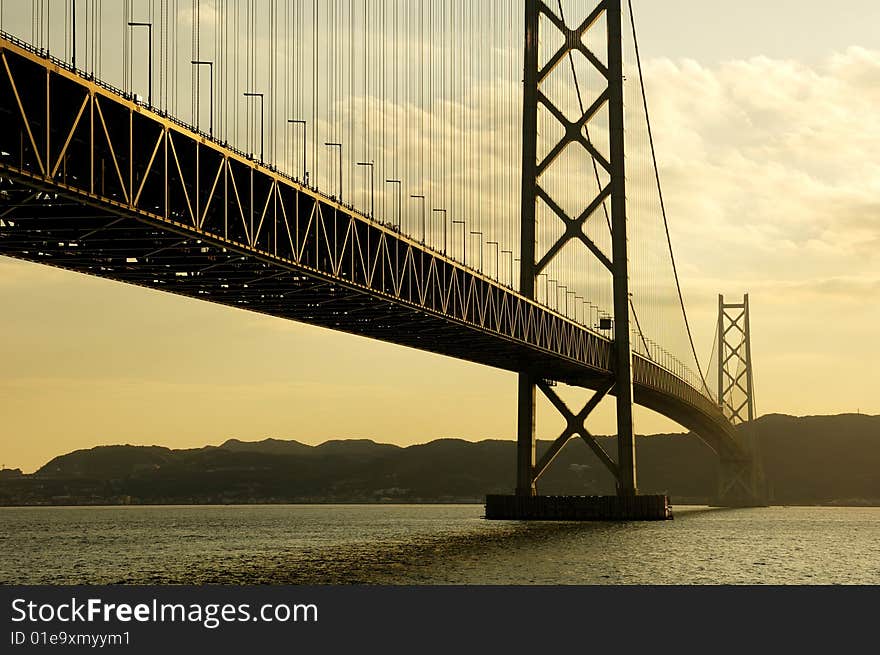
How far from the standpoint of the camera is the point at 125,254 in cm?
4350

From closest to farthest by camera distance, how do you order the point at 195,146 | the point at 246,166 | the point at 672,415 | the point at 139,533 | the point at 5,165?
the point at 5,165
the point at 195,146
the point at 246,166
the point at 139,533
the point at 672,415

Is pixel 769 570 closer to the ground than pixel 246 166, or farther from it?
closer to the ground

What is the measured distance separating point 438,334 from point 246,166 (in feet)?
80.0

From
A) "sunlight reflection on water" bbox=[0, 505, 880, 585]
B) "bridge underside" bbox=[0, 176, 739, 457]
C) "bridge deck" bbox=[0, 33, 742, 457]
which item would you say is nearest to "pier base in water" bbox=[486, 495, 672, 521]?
"sunlight reflection on water" bbox=[0, 505, 880, 585]

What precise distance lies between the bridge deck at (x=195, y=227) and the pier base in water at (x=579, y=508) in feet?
52.3

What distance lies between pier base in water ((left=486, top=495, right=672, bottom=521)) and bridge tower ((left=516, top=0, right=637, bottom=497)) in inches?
30.0

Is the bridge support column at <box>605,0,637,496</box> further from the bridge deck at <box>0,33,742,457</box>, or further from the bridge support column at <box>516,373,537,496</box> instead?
the bridge deck at <box>0,33,742,457</box>

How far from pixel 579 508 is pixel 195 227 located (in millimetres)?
46172

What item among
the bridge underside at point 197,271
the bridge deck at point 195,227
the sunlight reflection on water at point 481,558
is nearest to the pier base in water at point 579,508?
the sunlight reflection on water at point 481,558

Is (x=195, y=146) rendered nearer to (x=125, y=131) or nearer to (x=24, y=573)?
(x=125, y=131)

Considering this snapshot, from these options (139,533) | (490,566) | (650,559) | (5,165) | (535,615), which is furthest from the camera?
(139,533)

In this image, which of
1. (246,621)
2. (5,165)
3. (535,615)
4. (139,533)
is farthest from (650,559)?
(139,533)

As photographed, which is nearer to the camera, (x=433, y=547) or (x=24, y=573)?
(x=24, y=573)

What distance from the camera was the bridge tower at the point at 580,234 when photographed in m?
82.6
